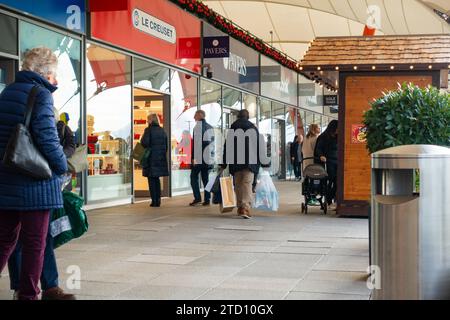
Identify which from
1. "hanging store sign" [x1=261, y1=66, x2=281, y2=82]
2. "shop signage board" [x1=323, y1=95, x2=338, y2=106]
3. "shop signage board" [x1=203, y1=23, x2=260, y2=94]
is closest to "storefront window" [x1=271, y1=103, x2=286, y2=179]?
"hanging store sign" [x1=261, y1=66, x2=281, y2=82]

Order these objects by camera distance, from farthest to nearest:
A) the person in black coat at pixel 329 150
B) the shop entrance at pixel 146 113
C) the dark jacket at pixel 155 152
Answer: the shop entrance at pixel 146 113 < the dark jacket at pixel 155 152 < the person in black coat at pixel 329 150

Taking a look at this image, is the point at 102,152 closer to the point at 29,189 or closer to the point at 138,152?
the point at 138,152

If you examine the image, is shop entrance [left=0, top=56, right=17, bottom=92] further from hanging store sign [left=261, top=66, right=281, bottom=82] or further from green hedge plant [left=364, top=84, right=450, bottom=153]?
hanging store sign [left=261, top=66, right=281, bottom=82]

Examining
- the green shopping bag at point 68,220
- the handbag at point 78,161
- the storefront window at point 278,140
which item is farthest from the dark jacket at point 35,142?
the storefront window at point 278,140

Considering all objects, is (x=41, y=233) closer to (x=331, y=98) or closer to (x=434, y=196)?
(x=434, y=196)

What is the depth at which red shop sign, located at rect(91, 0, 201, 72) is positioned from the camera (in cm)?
1224

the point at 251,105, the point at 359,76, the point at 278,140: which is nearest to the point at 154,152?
the point at 359,76

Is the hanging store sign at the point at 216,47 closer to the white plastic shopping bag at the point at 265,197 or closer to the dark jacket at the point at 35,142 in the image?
the white plastic shopping bag at the point at 265,197

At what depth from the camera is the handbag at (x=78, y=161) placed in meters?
5.09

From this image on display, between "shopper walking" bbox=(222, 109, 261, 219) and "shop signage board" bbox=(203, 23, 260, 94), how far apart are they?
20.6ft

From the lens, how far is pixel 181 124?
16469mm

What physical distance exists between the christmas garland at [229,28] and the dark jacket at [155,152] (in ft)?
10.2

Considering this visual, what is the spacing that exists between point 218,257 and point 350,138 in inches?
193

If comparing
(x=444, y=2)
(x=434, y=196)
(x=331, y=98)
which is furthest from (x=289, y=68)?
(x=434, y=196)
